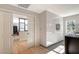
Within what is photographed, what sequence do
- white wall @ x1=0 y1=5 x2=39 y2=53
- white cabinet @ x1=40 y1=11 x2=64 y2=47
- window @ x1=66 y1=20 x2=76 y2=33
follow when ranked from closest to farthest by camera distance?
white wall @ x1=0 y1=5 x2=39 y2=53 < window @ x1=66 y1=20 x2=76 y2=33 < white cabinet @ x1=40 y1=11 x2=64 y2=47

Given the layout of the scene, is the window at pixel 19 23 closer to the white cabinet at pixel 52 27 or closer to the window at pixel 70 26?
the white cabinet at pixel 52 27

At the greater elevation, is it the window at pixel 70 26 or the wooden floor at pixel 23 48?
the window at pixel 70 26

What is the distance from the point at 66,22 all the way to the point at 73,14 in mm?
170

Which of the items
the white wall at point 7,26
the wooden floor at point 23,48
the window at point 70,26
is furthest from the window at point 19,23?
the window at point 70,26

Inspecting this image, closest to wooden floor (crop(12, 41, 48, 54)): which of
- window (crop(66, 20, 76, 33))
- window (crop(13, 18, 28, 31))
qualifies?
window (crop(13, 18, 28, 31))

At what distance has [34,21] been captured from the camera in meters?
1.28

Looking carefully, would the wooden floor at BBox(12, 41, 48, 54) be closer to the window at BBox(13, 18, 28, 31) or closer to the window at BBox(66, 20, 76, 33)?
the window at BBox(13, 18, 28, 31)

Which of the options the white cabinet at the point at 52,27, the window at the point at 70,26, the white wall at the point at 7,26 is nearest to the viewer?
the white wall at the point at 7,26

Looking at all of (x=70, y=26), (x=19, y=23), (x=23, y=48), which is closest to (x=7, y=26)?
(x=19, y=23)

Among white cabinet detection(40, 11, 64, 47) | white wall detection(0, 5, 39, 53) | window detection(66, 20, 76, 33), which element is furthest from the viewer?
white cabinet detection(40, 11, 64, 47)

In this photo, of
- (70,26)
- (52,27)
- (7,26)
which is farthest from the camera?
(52,27)

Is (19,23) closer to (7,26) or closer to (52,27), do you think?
(7,26)

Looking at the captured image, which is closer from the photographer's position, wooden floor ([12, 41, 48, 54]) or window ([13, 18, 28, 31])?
window ([13, 18, 28, 31])
